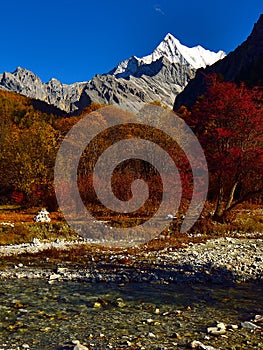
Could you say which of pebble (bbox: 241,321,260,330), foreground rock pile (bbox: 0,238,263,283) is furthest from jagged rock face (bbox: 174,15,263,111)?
pebble (bbox: 241,321,260,330)

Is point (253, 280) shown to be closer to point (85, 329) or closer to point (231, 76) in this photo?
point (85, 329)

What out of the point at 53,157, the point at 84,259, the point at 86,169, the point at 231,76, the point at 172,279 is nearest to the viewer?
the point at 172,279

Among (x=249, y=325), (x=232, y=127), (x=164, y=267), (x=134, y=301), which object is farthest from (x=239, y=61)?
(x=249, y=325)

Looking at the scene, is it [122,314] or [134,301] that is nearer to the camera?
[122,314]

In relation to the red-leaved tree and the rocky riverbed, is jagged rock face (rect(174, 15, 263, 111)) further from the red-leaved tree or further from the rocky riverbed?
the rocky riverbed

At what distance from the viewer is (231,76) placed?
130750mm

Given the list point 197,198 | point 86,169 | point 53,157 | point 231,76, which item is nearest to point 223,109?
point 197,198

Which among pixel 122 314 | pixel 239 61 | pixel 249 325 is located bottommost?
pixel 122 314

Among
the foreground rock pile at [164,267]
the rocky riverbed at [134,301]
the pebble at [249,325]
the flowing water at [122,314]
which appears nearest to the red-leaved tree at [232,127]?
the foreground rock pile at [164,267]

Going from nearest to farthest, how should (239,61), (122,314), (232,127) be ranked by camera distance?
(122,314)
(232,127)
(239,61)

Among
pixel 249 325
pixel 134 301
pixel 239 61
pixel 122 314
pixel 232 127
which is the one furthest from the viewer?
pixel 239 61

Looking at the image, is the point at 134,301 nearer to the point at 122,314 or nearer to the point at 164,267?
the point at 122,314

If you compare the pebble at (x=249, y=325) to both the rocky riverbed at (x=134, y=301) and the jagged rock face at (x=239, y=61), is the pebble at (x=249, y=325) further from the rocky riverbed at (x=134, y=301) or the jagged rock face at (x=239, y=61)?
the jagged rock face at (x=239, y=61)

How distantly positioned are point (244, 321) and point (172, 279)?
15.5ft
